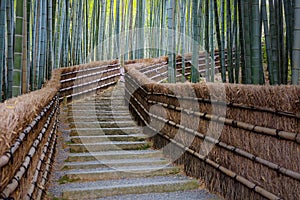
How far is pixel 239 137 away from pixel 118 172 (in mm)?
1293

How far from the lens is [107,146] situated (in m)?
3.84

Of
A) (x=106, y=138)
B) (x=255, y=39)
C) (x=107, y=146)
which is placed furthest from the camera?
(x=106, y=138)

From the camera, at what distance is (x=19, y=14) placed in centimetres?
262

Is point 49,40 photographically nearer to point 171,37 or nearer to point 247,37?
point 171,37

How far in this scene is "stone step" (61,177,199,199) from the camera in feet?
8.65

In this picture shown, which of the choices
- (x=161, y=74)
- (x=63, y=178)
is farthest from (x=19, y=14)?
(x=161, y=74)

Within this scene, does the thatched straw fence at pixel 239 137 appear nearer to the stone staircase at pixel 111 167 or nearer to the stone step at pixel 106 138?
the stone staircase at pixel 111 167

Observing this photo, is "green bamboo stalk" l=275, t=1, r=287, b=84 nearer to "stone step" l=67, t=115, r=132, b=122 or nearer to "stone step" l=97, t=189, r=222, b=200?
"stone step" l=97, t=189, r=222, b=200

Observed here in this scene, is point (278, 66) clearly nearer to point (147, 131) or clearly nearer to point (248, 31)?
point (248, 31)

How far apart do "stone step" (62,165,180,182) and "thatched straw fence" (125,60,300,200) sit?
0.21 m

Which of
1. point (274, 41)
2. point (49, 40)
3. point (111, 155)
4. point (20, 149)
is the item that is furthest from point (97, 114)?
point (20, 149)

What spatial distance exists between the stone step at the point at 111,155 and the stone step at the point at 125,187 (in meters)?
0.57

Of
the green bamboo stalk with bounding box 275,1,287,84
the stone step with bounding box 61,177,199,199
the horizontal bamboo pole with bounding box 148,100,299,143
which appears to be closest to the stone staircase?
the stone step with bounding box 61,177,199,199

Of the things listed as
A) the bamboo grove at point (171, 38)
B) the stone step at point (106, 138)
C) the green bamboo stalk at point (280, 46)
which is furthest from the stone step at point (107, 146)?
the green bamboo stalk at point (280, 46)
